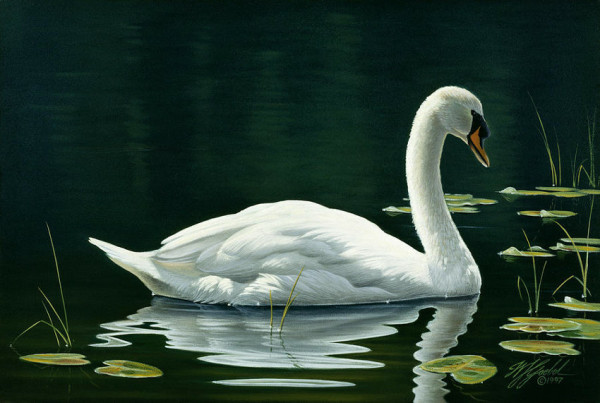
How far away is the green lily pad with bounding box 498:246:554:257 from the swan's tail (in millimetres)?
3478

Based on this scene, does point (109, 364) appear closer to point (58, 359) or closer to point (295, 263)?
point (58, 359)

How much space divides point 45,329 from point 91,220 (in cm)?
307

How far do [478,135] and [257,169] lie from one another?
178 inches

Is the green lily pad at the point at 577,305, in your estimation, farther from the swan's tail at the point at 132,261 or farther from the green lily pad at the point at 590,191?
the green lily pad at the point at 590,191

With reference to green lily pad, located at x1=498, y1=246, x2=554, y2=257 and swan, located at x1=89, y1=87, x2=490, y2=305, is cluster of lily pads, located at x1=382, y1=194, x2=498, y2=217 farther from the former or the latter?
swan, located at x1=89, y1=87, x2=490, y2=305

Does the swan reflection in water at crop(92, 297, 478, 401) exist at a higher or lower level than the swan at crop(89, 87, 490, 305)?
lower

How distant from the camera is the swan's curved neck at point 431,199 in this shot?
9.46 m

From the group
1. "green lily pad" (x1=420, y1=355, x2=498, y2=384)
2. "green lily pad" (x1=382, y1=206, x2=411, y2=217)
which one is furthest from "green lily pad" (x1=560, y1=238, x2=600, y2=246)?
"green lily pad" (x1=420, y1=355, x2=498, y2=384)

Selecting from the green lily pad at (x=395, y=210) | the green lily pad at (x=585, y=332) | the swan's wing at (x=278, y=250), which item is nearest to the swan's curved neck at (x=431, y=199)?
the swan's wing at (x=278, y=250)

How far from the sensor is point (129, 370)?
7.02 meters

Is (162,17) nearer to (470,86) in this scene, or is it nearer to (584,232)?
(470,86)

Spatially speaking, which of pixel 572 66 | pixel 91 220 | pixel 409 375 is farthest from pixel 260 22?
pixel 409 375

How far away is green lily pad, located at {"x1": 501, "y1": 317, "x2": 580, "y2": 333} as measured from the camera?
8.04 metres
